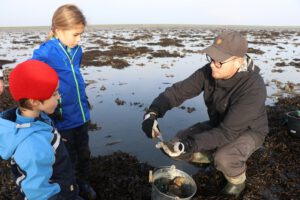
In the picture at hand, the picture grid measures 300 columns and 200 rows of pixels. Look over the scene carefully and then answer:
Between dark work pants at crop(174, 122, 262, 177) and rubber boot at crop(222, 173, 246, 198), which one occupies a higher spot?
dark work pants at crop(174, 122, 262, 177)

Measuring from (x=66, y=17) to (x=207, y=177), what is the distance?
285cm

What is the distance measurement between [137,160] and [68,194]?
2.12 meters

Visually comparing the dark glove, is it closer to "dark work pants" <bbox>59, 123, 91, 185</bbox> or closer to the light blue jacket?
"dark work pants" <bbox>59, 123, 91, 185</bbox>

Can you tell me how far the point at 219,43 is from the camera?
136 inches

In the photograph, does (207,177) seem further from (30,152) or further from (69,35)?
(30,152)

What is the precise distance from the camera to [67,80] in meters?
3.16

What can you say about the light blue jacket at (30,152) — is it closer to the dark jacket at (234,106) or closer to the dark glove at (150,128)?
the dark glove at (150,128)

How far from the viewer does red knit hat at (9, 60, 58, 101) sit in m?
2.06

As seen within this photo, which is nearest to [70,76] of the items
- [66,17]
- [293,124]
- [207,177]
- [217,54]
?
[66,17]

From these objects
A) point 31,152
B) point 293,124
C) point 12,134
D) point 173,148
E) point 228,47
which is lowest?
point 293,124

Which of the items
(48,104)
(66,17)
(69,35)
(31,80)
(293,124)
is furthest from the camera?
(293,124)

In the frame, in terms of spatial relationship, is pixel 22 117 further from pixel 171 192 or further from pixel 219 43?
pixel 219 43

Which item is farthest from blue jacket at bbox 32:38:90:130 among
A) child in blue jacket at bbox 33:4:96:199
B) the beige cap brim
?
the beige cap brim

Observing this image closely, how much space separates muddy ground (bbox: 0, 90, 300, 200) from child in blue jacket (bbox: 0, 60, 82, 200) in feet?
5.25
